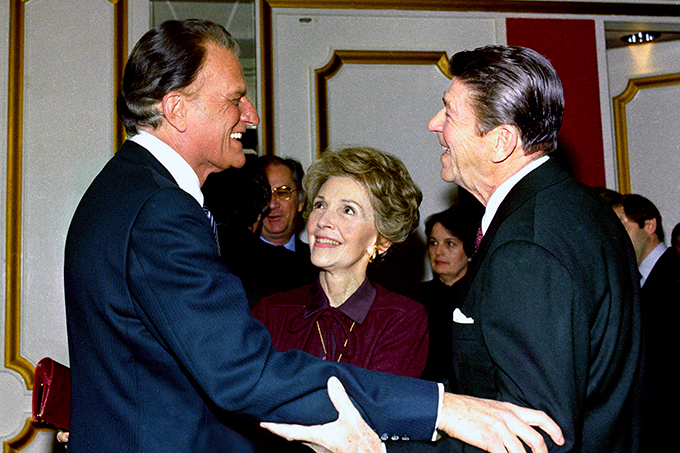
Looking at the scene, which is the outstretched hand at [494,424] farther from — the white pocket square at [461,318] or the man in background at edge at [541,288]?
the white pocket square at [461,318]

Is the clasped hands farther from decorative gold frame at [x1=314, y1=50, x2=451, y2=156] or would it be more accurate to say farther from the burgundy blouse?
decorative gold frame at [x1=314, y1=50, x2=451, y2=156]

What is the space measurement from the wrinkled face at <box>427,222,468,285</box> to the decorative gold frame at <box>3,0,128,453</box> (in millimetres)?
1926

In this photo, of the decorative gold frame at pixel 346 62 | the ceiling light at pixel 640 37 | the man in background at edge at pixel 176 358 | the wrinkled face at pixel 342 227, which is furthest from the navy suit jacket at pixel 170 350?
the ceiling light at pixel 640 37

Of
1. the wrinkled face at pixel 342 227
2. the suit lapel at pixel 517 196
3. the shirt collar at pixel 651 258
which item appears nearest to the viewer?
the suit lapel at pixel 517 196

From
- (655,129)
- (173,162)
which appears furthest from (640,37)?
(173,162)

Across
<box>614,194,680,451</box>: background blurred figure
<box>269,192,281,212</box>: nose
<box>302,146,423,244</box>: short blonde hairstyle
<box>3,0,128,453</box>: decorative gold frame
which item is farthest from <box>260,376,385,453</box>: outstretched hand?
<box>3,0,128,453</box>: decorative gold frame

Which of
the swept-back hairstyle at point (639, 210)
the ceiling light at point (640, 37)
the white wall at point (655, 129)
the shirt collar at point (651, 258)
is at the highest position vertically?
the ceiling light at point (640, 37)

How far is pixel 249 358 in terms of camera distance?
4.49 ft

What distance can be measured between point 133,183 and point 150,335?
311mm

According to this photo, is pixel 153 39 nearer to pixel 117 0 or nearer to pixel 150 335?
pixel 150 335

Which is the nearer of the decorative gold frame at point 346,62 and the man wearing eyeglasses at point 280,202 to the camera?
the man wearing eyeglasses at point 280,202

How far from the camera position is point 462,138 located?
1791 millimetres

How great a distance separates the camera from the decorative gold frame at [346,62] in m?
4.26

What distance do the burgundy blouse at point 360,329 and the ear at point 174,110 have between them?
855 millimetres
